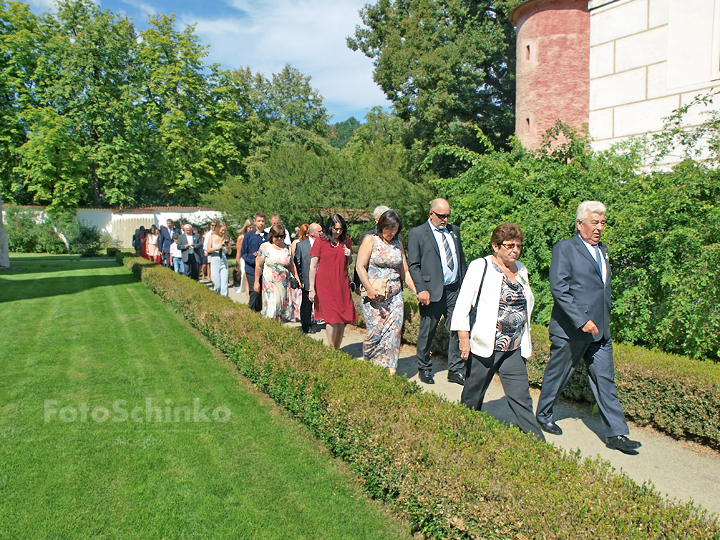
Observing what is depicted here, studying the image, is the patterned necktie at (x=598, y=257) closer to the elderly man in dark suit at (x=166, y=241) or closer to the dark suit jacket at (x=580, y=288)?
the dark suit jacket at (x=580, y=288)

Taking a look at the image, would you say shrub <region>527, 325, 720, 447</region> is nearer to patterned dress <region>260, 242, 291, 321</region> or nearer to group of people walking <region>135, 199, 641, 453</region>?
group of people walking <region>135, 199, 641, 453</region>

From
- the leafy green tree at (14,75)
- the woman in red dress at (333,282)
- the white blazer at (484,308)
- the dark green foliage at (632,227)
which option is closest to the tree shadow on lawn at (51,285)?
the woman in red dress at (333,282)

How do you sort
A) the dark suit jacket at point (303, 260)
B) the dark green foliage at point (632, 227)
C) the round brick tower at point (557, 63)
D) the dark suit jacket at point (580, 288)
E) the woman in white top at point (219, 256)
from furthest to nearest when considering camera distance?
the round brick tower at point (557, 63) < the woman in white top at point (219, 256) < the dark suit jacket at point (303, 260) < the dark green foliage at point (632, 227) < the dark suit jacket at point (580, 288)

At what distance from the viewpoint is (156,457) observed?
421cm

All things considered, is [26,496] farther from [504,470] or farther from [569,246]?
[569,246]

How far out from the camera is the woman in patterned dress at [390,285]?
231 inches

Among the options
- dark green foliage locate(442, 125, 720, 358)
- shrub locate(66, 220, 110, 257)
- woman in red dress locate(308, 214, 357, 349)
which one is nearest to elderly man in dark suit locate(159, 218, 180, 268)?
woman in red dress locate(308, 214, 357, 349)

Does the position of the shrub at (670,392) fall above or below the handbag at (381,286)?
below

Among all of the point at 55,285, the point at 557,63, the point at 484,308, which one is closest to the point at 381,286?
the point at 484,308

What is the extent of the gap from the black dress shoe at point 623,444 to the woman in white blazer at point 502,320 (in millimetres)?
821

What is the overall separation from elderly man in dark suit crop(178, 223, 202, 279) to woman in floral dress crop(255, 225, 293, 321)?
24.4ft

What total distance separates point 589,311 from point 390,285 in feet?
7.00

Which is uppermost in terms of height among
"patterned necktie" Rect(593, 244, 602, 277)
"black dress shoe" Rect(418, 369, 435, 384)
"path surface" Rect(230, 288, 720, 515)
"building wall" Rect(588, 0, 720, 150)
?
"building wall" Rect(588, 0, 720, 150)

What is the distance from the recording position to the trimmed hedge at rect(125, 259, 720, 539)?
246cm
